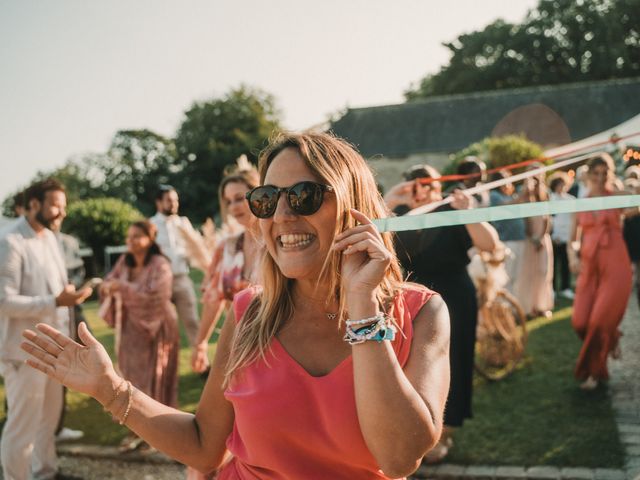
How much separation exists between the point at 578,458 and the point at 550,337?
4.26 m

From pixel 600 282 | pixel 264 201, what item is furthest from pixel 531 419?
pixel 264 201

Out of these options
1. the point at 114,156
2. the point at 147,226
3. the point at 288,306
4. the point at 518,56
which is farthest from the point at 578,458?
the point at 114,156

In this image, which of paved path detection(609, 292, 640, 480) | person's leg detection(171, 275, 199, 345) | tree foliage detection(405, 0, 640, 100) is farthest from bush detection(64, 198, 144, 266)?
tree foliage detection(405, 0, 640, 100)

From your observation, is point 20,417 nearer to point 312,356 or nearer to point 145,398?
point 145,398

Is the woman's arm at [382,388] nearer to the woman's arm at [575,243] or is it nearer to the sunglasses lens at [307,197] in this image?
the sunglasses lens at [307,197]

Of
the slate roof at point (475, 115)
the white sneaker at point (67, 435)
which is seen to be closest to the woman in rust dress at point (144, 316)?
the white sneaker at point (67, 435)

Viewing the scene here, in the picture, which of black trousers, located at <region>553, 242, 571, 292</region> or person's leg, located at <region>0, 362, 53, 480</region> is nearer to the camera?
person's leg, located at <region>0, 362, 53, 480</region>

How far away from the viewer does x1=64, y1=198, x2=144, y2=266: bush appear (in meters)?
18.2

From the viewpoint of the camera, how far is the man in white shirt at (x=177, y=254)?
7.31 meters

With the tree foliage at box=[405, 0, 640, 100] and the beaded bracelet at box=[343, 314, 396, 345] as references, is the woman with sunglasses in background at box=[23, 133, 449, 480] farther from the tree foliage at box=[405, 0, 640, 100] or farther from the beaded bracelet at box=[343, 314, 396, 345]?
the tree foliage at box=[405, 0, 640, 100]

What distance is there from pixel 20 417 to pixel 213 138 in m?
53.7

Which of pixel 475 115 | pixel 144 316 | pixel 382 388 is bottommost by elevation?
pixel 144 316

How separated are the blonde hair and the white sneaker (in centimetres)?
474

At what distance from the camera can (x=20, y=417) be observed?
4582mm
